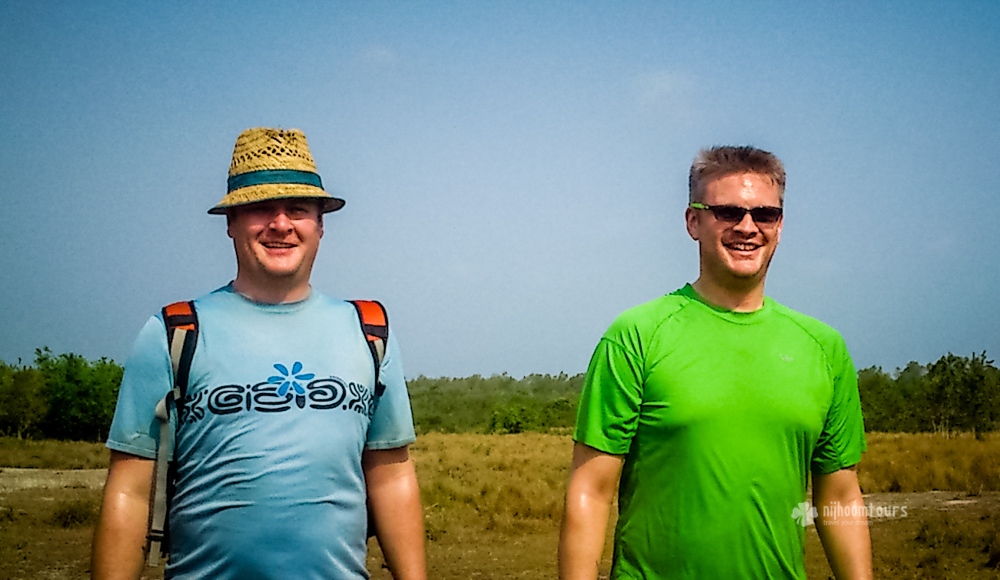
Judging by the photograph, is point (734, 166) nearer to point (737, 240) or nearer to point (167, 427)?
point (737, 240)

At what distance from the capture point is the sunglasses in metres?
3.22

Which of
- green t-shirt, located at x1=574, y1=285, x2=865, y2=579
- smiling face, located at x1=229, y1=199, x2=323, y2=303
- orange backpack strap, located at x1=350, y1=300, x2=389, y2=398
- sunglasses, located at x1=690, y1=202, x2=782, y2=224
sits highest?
sunglasses, located at x1=690, y1=202, x2=782, y2=224

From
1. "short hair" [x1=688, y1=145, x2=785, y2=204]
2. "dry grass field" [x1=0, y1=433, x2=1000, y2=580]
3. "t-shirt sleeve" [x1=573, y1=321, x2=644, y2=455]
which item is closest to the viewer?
"t-shirt sleeve" [x1=573, y1=321, x2=644, y2=455]

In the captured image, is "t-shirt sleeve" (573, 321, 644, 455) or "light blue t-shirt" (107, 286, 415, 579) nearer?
"light blue t-shirt" (107, 286, 415, 579)

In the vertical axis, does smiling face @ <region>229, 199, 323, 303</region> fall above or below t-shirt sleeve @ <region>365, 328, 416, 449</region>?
above

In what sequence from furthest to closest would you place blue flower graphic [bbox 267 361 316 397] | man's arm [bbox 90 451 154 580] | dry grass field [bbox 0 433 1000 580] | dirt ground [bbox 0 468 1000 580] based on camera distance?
dry grass field [bbox 0 433 1000 580] < dirt ground [bbox 0 468 1000 580] < blue flower graphic [bbox 267 361 316 397] < man's arm [bbox 90 451 154 580]

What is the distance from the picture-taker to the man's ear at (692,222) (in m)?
3.37

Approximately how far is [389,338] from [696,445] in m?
1.15

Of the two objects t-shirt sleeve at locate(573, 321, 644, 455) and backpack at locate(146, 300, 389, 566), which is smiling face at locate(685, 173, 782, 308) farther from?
backpack at locate(146, 300, 389, 566)

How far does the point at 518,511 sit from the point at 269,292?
16976mm

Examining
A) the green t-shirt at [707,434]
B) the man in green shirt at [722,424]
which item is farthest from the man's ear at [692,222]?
the green t-shirt at [707,434]

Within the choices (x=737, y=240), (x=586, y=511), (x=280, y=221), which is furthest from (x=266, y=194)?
(x=737, y=240)

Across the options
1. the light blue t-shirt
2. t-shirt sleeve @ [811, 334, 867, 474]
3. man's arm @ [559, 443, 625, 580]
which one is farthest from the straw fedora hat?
t-shirt sleeve @ [811, 334, 867, 474]

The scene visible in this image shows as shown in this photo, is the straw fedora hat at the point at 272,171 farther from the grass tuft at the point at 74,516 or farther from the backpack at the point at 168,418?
the grass tuft at the point at 74,516
